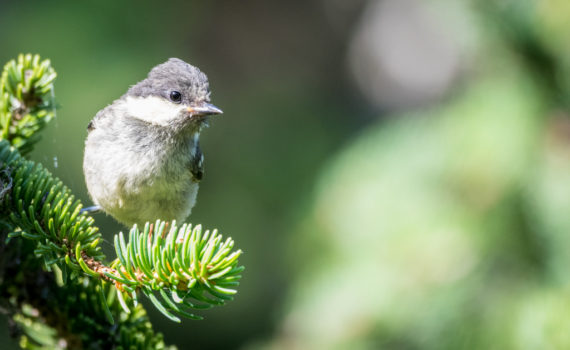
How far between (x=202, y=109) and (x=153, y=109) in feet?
0.95

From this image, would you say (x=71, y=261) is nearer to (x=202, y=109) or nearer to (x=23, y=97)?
(x=23, y=97)

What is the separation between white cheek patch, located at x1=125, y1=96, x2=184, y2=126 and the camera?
280 centimetres

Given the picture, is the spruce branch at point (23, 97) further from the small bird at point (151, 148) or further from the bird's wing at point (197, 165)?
the bird's wing at point (197, 165)

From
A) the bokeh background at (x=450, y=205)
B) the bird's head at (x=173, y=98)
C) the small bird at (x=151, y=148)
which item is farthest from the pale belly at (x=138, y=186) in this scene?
the bokeh background at (x=450, y=205)

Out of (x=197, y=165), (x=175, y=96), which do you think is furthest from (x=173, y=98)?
(x=197, y=165)

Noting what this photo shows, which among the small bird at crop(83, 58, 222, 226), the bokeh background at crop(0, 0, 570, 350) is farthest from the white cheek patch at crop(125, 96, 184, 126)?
the bokeh background at crop(0, 0, 570, 350)

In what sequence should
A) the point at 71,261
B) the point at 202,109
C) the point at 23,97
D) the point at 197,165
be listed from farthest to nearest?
1. the point at 197,165
2. the point at 202,109
3. the point at 23,97
4. the point at 71,261

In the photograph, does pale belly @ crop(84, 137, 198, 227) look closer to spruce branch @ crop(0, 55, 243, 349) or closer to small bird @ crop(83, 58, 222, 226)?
small bird @ crop(83, 58, 222, 226)

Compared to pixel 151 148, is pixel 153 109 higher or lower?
higher

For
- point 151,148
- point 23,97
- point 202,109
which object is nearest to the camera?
point 23,97

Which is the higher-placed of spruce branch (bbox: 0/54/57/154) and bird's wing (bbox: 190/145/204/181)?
bird's wing (bbox: 190/145/204/181)

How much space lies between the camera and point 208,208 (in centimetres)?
612

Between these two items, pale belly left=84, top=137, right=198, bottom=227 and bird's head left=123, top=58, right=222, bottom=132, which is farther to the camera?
pale belly left=84, top=137, right=198, bottom=227

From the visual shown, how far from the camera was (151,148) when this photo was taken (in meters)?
2.81
